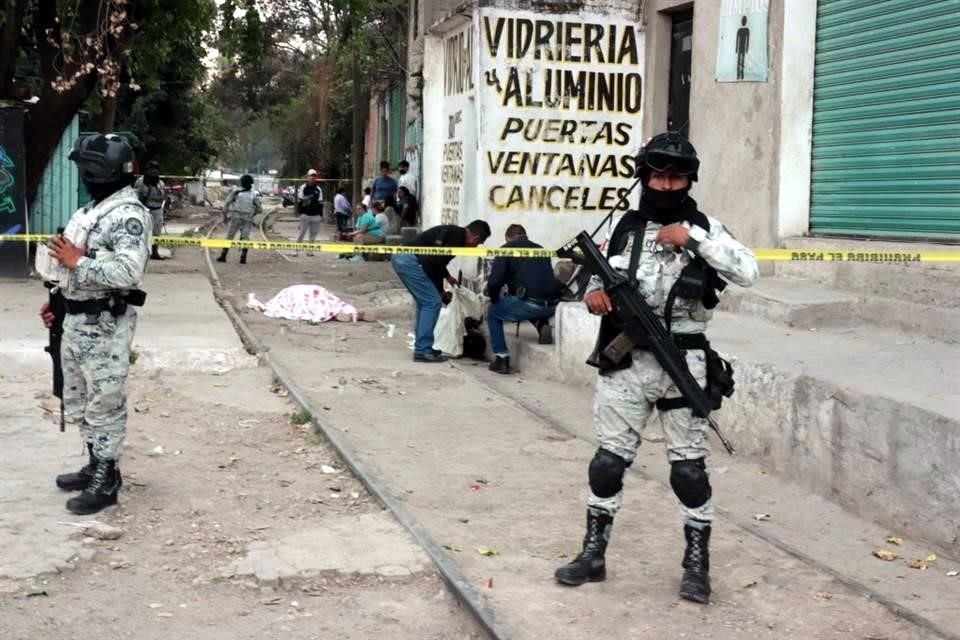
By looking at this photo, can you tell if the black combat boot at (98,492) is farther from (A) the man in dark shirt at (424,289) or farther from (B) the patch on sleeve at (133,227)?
(A) the man in dark shirt at (424,289)

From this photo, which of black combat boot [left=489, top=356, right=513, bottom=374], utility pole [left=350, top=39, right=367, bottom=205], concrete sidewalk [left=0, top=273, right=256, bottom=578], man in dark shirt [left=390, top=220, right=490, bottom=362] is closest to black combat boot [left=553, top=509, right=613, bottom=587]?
concrete sidewalk [left=0, top=273, right=256, bottom=578]

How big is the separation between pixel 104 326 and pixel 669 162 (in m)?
2.87

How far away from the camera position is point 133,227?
544 cm

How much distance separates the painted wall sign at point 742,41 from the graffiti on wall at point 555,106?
7.05 ft

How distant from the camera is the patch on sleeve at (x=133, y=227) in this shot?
543 centimetres

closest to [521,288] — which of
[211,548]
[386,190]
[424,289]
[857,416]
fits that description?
[424,289]

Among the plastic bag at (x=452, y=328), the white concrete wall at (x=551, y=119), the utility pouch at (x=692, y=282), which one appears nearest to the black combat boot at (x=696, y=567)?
the utility pouch at (x=692, y=282)

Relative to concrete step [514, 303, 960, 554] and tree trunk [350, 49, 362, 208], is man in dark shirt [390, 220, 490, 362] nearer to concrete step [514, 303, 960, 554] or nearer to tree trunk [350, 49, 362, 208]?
concrete step [514, 303, 960, 554]

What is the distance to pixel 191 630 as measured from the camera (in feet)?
14.1

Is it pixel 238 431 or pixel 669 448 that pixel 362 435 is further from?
pixel 669 448

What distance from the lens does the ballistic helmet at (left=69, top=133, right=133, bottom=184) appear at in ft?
17.8

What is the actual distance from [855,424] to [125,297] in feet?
12.1

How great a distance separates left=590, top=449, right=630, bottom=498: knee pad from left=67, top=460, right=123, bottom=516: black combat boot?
254 cm

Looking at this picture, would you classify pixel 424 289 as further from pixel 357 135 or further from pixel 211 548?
pixel 357 135
